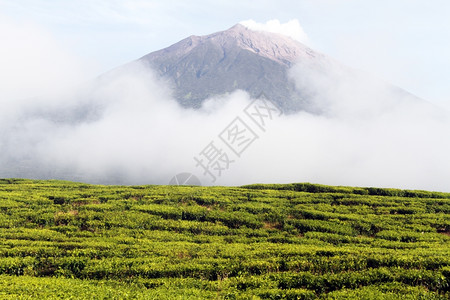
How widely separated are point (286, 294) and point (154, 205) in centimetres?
2241

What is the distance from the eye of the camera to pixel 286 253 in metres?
21.7

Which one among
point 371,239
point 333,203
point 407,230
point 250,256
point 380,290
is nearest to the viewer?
point 380,290

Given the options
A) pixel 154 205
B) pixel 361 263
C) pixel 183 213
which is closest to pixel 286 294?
pixel 361 263

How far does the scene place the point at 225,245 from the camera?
24.2 m

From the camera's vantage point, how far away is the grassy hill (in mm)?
16891

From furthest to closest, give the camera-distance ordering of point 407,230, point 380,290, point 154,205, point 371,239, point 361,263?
point 154,205 → point 407,230 → point 371,239 → point 361,263 → point 380,290

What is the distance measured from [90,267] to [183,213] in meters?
13.8

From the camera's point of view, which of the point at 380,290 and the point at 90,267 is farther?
the point at 90,267

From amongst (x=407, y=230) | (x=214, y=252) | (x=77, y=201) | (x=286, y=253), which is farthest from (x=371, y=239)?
(x=77, y=201)

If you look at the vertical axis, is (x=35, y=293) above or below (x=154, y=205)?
below

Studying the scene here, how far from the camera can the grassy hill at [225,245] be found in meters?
16.9

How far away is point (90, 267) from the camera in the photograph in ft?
64.4

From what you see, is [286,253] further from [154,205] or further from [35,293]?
[154,205]

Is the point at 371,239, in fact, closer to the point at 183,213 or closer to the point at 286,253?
the point at 286,253
